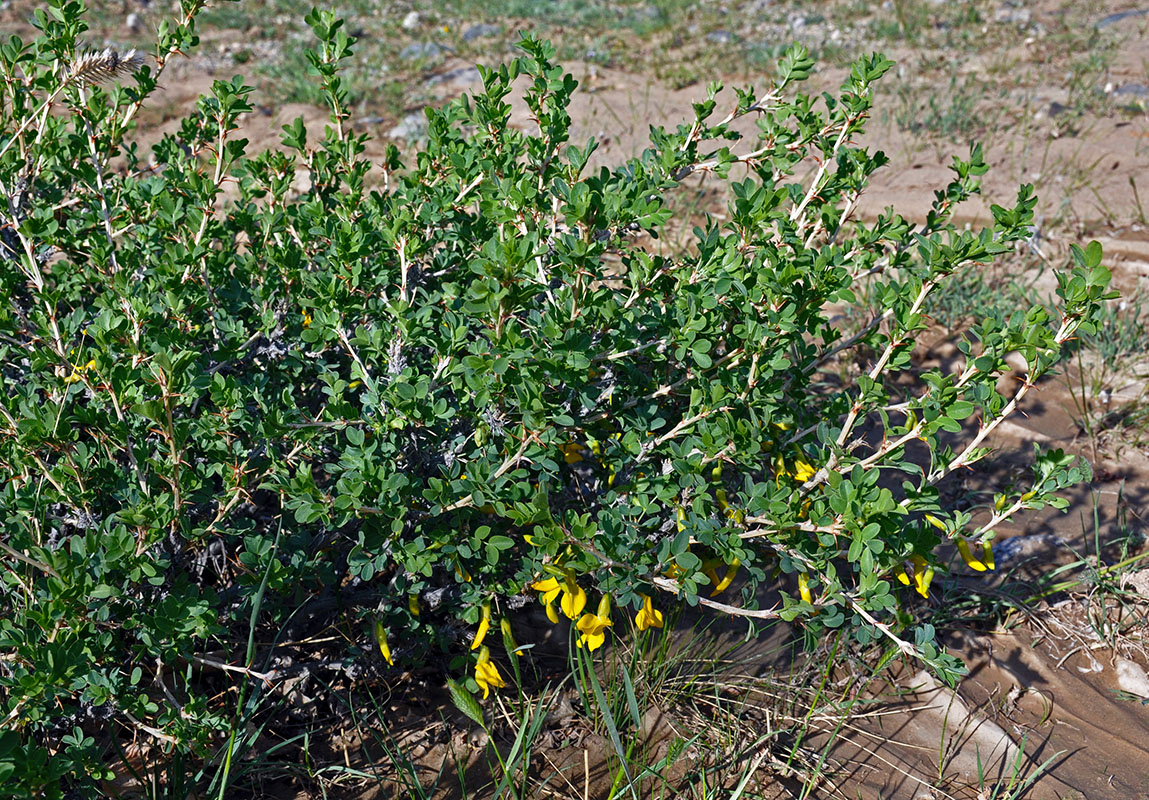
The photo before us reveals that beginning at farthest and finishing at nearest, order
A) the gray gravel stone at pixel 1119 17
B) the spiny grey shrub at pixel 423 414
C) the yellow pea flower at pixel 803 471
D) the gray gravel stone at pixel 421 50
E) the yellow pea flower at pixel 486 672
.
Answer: the gray gravel stone at pixel 421 50 < the gray gravel stone at pixel 1119 17 < the yellow pea flower at pixel 803 471 < the yellow pea flower at pixel 486 672 < the spiny grey shrub at pixel 423 414

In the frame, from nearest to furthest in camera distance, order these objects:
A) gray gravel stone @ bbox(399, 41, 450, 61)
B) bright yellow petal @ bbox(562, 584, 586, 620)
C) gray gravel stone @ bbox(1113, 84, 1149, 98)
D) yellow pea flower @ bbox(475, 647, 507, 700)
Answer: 1. bright yellow petal @ bbox(562, 584, 586, 620)
2. yellow pea flower @ bbox(475, 647, 507, 700)
3. gray gravel stone @ bbox(1113, 84, 1149, 98)
4. gray gravel stone @ bbox(399, 41, 450, 61)

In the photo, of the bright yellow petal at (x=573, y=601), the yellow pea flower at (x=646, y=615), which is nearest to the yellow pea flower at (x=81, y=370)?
the bright yellow petal at (x=573, y=601)

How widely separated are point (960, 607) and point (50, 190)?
2.81m

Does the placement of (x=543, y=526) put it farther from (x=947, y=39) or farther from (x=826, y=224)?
(x=947, y=39)

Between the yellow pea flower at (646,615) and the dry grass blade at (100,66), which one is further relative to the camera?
the dry grass blade at (100,66)

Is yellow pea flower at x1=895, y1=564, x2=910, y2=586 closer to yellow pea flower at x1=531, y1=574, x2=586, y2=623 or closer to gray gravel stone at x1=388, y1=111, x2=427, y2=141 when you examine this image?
yellow pea flower at x1=531, y1=574, x2=586, y2=623

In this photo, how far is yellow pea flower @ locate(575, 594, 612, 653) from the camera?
1.85m

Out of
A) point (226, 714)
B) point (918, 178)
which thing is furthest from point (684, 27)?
point (226, 714)

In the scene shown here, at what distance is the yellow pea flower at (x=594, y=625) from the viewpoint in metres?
1.85

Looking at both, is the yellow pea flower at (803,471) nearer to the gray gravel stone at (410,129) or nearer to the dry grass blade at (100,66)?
the dry grass blade at (100,66)

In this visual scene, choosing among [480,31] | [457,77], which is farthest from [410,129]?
[480,31]

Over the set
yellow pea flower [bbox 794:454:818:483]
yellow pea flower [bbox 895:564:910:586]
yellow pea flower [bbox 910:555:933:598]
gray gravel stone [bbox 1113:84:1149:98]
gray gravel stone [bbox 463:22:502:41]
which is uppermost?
gray gravel stone [bbox 463:22:502:41]

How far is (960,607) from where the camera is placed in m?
2.47

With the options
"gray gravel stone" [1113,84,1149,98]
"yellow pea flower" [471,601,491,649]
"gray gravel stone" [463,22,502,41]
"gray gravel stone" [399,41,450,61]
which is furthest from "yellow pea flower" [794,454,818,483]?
"gray gravel stone" [463,22,502,41]
